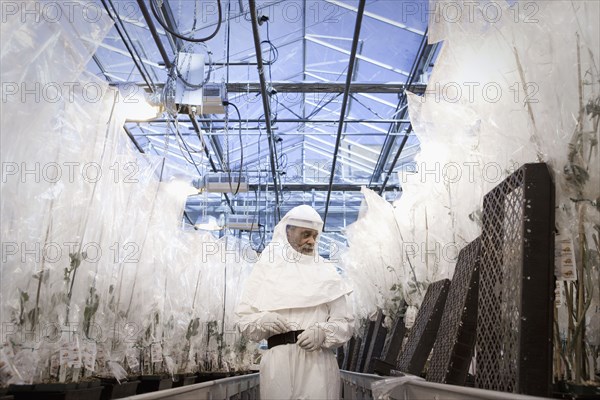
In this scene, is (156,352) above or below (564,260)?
below

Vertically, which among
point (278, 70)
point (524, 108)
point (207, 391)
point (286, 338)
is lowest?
point (207, 391)

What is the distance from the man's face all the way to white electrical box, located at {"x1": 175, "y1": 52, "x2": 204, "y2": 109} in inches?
65.9

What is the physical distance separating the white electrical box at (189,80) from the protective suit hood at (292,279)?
162 cm

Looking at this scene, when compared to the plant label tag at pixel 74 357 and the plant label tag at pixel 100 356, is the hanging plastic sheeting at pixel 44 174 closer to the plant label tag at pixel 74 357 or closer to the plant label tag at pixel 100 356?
the plant label tag at pixel 74 357

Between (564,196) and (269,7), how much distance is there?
4250 mm

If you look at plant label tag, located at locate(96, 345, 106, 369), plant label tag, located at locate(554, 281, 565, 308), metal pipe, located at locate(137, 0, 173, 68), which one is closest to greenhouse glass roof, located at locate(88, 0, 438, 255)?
metal pipe, located at locate(137, 0, 173, 68)

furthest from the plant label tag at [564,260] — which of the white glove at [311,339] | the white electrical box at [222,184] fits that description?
the white electrical box at [222,184]

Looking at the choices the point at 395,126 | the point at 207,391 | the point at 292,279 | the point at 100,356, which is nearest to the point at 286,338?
the point at 292,279

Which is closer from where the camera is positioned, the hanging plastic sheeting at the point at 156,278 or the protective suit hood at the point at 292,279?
the protective suit hood at the point at 292,279

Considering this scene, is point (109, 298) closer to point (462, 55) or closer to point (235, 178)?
point (462, 55)

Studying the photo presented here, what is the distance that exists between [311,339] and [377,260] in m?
2.77

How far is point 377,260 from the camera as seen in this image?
5.86 m

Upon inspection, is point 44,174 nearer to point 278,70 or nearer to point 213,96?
point 213,96

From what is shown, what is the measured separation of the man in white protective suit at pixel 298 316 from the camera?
324cm
